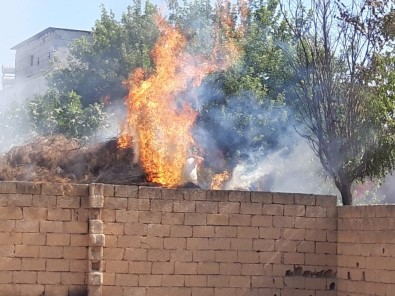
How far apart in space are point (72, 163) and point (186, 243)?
416 centimetres

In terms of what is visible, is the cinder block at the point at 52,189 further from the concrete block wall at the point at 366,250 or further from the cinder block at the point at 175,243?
the concrete block wall at the point at 366,250

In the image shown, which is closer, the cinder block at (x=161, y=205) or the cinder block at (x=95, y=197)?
the cinder block at (x=95, y=197)

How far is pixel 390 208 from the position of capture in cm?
1189

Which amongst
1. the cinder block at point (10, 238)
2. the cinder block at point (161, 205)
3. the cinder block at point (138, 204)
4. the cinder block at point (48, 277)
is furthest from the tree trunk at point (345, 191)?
the cinder block at point (10, 238)

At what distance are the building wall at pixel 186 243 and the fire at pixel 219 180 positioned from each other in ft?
20.1

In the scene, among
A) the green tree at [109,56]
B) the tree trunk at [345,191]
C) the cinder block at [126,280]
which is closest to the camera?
the cinder block at [126,280]

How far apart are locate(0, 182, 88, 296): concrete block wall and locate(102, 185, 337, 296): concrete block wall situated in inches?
17.4

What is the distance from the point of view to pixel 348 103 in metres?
16.9

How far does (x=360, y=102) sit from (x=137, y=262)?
6.73 meters

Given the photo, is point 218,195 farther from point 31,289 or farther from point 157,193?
point 31,289

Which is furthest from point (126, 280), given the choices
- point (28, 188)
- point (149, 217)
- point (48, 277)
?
point (28, 188)

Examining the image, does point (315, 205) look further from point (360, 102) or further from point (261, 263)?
point (360, 102)

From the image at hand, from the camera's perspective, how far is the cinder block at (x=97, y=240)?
40.5ft

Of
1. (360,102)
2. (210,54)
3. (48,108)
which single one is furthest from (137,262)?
(48,108)
